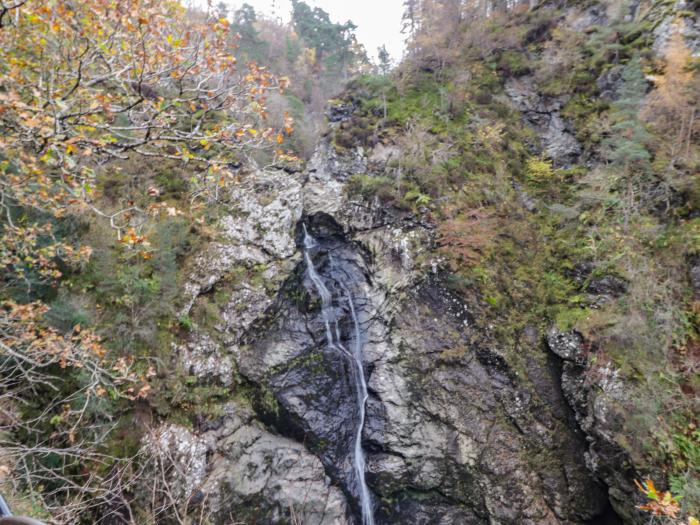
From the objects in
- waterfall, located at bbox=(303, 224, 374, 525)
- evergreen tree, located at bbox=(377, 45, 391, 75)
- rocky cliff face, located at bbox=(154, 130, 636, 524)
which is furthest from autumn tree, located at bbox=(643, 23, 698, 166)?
evergreen tree, located at bbox=(377, 45, 391, 75)

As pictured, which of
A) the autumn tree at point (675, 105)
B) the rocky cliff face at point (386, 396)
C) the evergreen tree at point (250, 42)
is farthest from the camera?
the evergreen tree at point (250, 42)

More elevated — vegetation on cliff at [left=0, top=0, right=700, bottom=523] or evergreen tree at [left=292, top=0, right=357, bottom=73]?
evergreen tree at [left=292, top=0, right=357, bottom=73]

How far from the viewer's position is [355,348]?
36.7 feet

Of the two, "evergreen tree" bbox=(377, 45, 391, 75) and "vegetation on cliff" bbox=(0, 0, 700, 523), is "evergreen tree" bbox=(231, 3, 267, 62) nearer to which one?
"evergreen tree" bbox=(377, 45, 391, 75)

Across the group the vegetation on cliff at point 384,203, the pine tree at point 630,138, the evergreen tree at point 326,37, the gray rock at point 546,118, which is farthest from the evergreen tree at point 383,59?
the pine tree at point 630,138

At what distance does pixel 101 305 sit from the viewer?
30.3ft

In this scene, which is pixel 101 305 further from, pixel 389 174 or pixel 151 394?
pixel 389 174

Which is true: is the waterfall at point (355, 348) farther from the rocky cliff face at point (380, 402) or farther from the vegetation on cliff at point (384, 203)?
the vegetation on cliff at point (384, 203)

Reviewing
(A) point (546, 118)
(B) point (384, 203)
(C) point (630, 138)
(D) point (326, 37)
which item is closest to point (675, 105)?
(C) point (630, 138)

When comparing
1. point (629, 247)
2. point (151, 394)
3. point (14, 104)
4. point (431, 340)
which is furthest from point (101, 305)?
point (629, 247)

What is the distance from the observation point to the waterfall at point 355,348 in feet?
31.3

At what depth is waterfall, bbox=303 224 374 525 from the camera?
9531 mm

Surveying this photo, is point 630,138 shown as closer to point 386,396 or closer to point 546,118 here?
point 546,118

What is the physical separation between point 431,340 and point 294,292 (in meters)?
4.67
